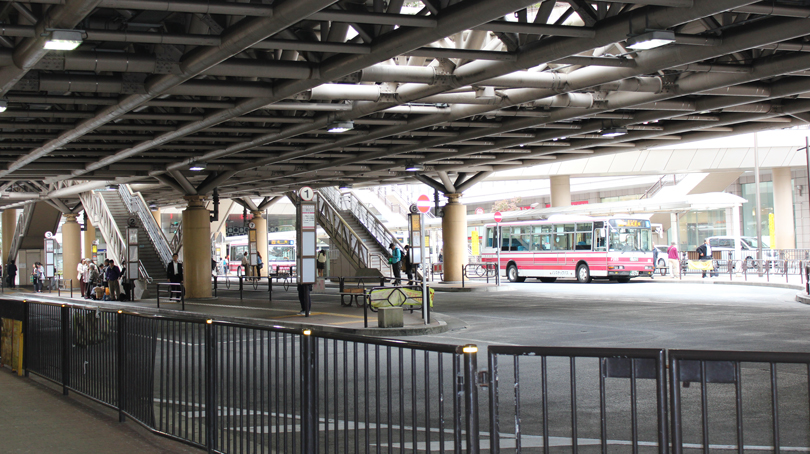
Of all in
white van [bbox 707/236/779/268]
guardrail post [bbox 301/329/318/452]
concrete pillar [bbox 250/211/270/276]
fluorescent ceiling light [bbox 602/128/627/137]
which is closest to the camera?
guardrail post [bbox 301/329/318/452]

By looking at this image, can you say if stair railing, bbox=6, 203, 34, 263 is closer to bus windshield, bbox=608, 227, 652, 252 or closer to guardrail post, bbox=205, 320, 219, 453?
bus windshield, bbox=608, 227, 652, 252

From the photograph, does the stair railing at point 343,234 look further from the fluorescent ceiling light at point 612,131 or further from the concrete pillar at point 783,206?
the concrete pillar at point 783,206

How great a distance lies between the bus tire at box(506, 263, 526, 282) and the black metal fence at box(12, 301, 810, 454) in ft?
101

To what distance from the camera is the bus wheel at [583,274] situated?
120ft

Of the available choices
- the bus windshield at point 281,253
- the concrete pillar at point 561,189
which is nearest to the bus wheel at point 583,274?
the concrete pillar at point 561,189

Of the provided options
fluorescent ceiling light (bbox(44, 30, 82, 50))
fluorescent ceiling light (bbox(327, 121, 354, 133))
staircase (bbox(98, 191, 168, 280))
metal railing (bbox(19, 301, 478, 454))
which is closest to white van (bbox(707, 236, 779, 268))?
fluorescent ceiling light (bbox(327, 121, 354, 133))

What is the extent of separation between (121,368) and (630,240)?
3069cm

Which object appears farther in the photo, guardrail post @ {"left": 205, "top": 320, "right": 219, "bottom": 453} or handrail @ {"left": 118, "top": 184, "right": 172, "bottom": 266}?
handrail @ {"left": 118, "top": 184, "right": 172, "bottom": 266}

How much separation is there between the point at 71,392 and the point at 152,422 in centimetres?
330

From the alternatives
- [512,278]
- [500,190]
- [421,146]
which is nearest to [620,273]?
[512,278]

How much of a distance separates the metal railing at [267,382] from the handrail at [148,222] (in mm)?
29797

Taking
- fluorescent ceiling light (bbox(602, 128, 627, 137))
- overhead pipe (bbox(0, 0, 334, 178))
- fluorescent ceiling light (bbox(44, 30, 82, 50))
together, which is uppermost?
fluorescent ceiling light (bbox(602, 128, 627, 137))

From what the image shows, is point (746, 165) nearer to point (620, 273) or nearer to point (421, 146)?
point (620, 273)

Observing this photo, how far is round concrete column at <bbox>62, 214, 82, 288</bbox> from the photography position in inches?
1924
